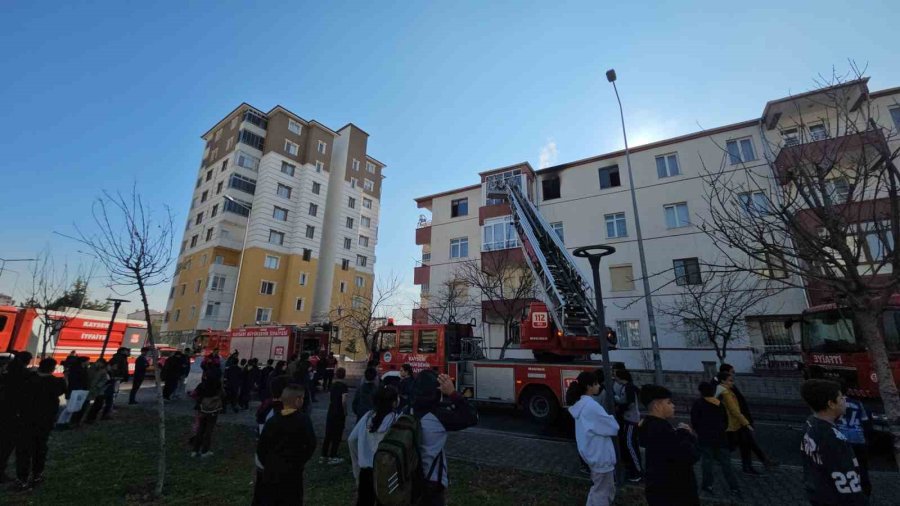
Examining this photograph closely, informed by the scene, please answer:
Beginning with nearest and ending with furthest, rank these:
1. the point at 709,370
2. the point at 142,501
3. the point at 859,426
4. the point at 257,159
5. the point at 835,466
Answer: the point at 835,466 → the point at 859,426 → the point at 142,501 → the point at 709,370 → the point at 257,159

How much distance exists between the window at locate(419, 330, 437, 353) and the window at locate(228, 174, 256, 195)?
3342 cm

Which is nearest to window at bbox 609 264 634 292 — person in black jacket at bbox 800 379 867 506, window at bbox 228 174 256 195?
person in black jacket at bbox 800 379 867 506

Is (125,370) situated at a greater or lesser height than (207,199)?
lesser

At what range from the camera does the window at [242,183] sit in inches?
1512

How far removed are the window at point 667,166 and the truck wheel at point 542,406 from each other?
20.2 m

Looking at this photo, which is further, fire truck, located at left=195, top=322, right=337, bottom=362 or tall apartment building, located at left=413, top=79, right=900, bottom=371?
fire truck, located at left=195, top=322, right=337, bottom=362

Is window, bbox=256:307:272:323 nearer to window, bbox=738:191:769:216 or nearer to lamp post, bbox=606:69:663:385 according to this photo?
lamp post, bbox=606:69:663:385

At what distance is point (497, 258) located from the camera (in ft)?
85.4

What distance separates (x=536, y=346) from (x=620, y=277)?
14.8 meters

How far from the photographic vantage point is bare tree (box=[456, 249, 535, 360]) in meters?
23.1

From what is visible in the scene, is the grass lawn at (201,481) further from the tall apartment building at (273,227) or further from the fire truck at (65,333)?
the tall apartment building at (273,227)

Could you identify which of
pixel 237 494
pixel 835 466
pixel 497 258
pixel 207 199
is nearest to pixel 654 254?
pixel 497 258

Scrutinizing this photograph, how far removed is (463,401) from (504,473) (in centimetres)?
373

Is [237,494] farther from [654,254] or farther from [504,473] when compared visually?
[654,254]
